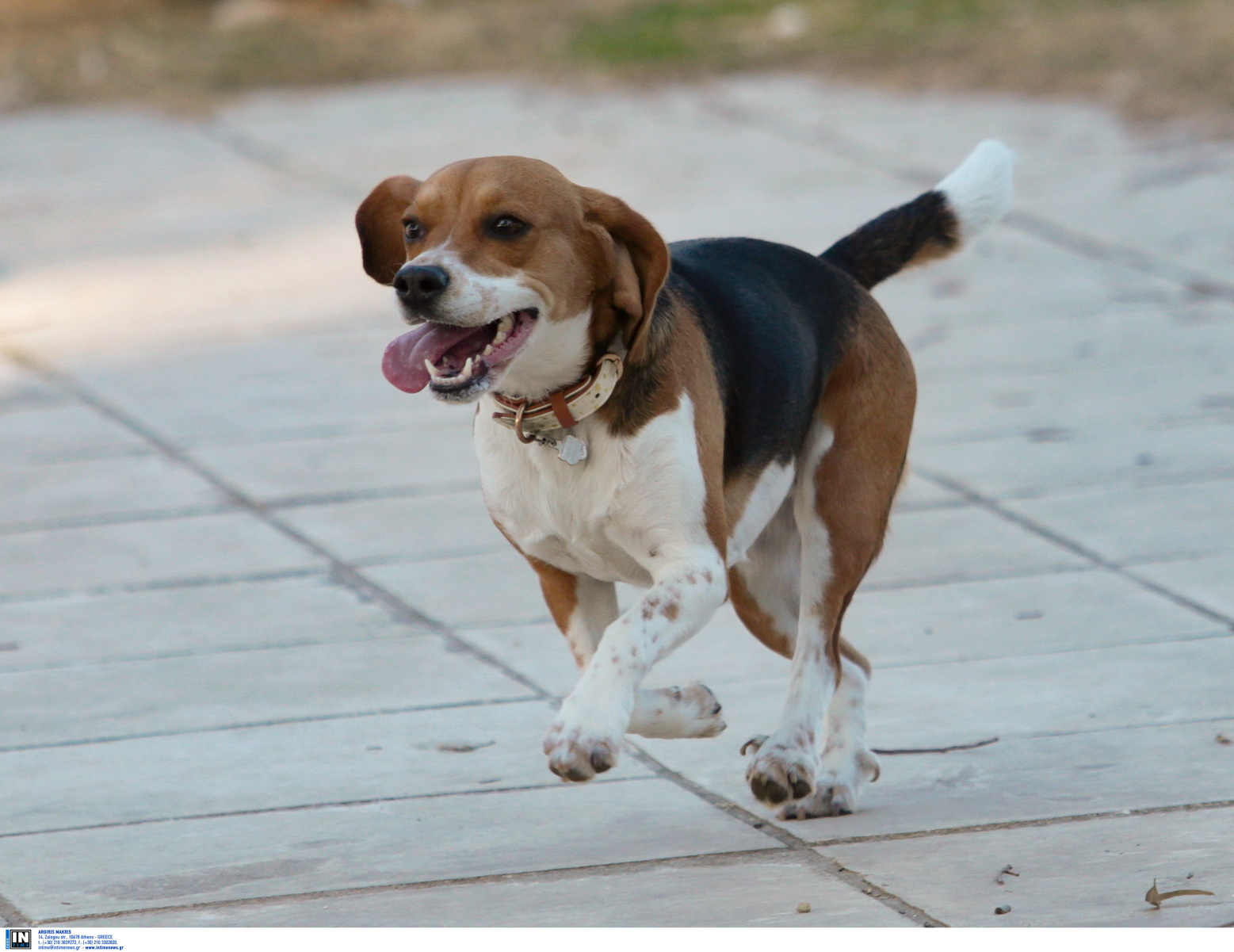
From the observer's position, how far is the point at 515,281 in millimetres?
4305

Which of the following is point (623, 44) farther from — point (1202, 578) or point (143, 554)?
point (1202, 578)

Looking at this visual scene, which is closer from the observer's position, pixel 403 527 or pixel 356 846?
pixel 356 846

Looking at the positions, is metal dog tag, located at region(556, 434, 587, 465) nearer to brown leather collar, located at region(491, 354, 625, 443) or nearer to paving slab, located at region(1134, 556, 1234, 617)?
brown leather collar, located at region(491, 354, 625, 443)

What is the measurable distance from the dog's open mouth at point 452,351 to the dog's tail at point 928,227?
1.46 metres

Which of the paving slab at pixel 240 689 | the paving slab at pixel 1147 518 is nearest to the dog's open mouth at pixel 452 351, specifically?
the paving slab at pixel 240 689

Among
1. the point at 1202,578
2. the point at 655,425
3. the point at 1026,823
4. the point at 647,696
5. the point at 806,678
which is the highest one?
the point at 655,425

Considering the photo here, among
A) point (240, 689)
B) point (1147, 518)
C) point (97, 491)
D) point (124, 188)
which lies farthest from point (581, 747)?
point (124, 188)

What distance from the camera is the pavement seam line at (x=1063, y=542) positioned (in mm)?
6207

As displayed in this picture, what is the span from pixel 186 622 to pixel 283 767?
1374mm

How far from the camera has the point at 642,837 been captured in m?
4.66

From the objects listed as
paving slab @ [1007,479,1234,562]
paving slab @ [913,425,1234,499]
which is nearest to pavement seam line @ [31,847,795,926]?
paving slab @ [1007,479,1234,562]

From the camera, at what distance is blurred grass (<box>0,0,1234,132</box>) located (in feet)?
51.4

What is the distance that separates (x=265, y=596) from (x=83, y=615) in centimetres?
56

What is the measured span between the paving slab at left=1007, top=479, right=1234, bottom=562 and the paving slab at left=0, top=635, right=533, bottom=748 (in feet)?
7.23
